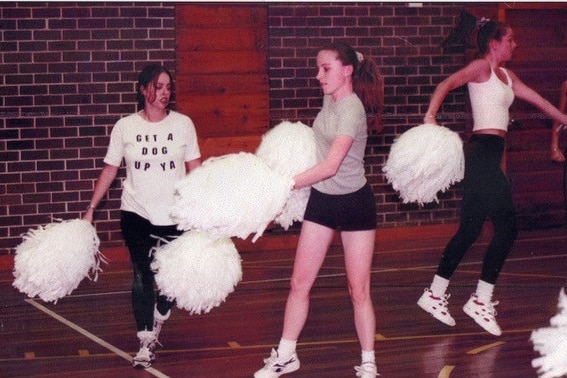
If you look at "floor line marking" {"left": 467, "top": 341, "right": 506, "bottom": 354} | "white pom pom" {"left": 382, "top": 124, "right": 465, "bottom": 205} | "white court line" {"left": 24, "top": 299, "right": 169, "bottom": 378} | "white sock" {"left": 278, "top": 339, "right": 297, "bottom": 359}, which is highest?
"white pom pom" {"left": 382, "top": 124, "right": 465, "bottom": 205}

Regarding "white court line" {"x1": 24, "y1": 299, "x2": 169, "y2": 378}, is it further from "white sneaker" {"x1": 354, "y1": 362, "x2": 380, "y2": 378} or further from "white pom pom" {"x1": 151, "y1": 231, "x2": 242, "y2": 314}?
"white sneaker" {"x1": 354, "y1": 362, "x2": 380, "y2": 378}

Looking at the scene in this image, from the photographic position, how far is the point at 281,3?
9.52 meters

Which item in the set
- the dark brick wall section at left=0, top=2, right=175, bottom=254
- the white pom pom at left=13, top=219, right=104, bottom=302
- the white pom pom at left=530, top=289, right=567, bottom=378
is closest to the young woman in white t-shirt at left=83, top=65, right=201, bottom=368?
the white pom pom at left=13, top=219, right=104, bottom=302

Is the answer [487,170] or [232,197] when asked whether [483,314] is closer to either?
[487,170]

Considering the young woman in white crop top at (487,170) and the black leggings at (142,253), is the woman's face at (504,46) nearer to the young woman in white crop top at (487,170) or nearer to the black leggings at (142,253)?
the young woman in white crop top at (487,170)

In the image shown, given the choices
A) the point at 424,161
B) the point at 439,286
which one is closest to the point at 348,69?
the point at 424,161

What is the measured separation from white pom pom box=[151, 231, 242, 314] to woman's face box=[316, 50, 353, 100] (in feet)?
2.67

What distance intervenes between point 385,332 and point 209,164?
227cm

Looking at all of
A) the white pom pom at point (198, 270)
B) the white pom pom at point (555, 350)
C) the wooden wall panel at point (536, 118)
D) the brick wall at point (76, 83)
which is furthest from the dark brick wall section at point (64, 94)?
the white pom pom at point (555, 350)

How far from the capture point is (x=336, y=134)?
14.5 ft

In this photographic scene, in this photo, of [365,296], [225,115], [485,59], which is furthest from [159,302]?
[225,115]

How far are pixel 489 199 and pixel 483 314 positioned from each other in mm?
627

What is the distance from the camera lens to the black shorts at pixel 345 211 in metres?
4.55

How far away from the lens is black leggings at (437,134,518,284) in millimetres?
5797
